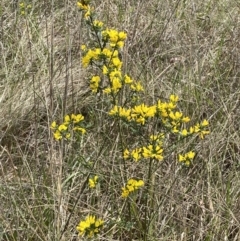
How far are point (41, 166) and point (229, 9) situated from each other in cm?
138

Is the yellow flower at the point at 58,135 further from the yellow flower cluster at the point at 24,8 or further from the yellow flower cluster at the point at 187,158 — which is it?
the yellow flower cluster at the point at 24,8

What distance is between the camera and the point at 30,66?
214 cm

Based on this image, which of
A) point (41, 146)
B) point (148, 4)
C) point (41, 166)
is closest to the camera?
point (41, 166)

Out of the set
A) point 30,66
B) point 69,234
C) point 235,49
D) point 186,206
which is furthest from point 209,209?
point 30,66

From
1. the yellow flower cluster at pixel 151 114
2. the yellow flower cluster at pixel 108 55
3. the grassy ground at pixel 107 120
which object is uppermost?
the yellow flower cluster at pixel 108 55

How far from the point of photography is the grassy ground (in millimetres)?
1440

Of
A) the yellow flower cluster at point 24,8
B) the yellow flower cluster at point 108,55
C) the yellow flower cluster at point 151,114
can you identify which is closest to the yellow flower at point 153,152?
the yellow flower cluster at point 151,114

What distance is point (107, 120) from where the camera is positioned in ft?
5.99

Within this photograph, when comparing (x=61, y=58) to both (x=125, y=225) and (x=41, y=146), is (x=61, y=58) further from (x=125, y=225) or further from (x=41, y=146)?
(x=125, y=225)

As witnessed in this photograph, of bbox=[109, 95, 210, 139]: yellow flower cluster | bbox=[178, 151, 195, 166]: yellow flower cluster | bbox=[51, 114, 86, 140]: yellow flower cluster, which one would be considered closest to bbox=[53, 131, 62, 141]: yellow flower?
bbox=[51, 114, 86, 140]: yellow flower cluster

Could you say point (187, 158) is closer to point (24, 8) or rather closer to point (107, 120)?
point (107, 120)

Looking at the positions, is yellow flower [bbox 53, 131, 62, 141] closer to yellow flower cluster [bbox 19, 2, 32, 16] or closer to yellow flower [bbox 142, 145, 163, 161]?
yellow flower [bbox 142, 145, 163, 161]

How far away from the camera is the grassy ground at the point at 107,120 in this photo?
1440mm


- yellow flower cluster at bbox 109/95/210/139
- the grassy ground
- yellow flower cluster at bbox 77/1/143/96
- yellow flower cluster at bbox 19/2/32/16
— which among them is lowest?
the grassy ground
